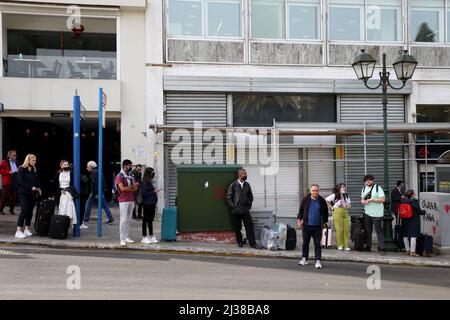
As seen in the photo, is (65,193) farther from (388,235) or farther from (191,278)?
(388,235)

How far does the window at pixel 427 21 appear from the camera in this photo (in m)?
17.7

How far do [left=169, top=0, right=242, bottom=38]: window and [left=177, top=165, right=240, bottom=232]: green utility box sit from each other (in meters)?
6.95

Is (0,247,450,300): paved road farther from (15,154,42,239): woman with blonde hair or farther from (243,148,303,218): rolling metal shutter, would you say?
(243,148,303,218): rolling metal shutter

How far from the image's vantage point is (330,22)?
56.9 feet

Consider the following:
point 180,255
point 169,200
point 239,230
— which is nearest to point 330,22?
point 169,200

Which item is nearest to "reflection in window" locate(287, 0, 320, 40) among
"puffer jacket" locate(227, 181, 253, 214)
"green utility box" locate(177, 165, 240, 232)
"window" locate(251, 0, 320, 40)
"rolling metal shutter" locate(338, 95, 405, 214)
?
"window" locate(251, 0, 320, 40)

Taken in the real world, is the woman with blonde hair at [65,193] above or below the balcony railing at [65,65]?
below

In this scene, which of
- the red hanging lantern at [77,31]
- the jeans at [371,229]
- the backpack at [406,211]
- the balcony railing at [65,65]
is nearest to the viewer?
the backpack at [406,211]

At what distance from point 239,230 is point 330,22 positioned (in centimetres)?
965

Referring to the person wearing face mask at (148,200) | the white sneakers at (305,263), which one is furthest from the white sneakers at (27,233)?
the white sneakers at (305,263)

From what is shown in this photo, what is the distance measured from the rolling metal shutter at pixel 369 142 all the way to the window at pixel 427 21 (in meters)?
2.43

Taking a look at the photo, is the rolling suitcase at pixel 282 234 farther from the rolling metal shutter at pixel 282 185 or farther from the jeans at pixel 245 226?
the rolling metal shutter at pixel 282 185

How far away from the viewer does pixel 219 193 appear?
11.3m
